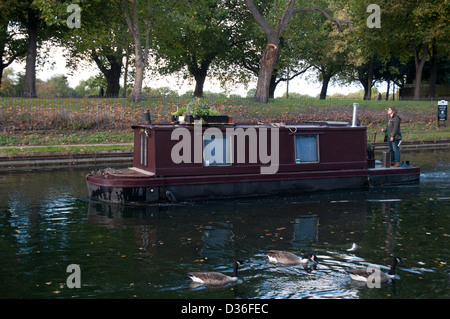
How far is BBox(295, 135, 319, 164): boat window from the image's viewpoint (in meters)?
15.2

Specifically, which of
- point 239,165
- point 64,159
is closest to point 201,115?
point 239,165

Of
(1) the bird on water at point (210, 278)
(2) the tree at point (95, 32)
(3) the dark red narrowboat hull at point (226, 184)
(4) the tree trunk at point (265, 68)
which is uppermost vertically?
(2) the tree at point (95, 32)

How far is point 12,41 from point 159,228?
105 ft

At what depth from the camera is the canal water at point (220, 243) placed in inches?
304

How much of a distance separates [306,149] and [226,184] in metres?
2.89

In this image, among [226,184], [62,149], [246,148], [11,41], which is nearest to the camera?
[226,184]

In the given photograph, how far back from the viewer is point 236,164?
14.3 metres

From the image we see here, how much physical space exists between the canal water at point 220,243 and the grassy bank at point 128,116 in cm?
673

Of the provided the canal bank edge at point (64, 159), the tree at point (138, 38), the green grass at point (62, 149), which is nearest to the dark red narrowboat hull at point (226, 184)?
the canal bank edge at point (64, 159)

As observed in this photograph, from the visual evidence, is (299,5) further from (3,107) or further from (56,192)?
(56,192)

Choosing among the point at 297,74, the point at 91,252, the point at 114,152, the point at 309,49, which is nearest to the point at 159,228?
the point at 91,252

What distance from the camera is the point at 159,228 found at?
11289mm

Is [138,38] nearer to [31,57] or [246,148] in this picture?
[31,57]

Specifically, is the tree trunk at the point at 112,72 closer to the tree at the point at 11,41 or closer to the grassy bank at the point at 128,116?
the tree at the point at 11,41
